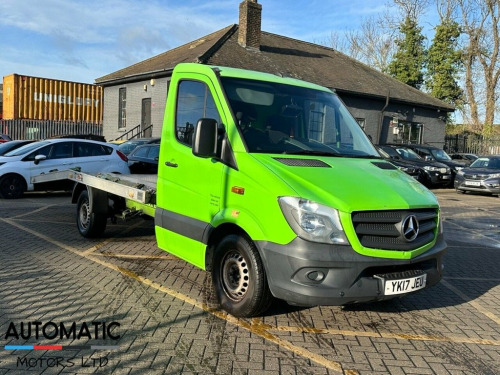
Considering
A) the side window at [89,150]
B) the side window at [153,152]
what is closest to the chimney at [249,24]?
the side window at [153,152]

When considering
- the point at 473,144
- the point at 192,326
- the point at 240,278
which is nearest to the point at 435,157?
the point at 240,278

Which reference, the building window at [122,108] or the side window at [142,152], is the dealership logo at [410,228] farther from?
the building window at [122,108]

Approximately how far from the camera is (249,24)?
907 inches

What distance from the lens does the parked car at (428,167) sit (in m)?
17.6

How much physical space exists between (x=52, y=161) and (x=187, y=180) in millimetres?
8651

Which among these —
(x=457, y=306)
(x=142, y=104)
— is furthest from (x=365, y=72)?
(x=457, y=306)

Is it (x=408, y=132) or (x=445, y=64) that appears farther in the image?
(x=445, y=64)

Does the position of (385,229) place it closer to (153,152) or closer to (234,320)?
(234,320)

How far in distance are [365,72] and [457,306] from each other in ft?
87.0

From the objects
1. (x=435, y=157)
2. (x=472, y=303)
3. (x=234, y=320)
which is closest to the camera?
(x=234, y=320)

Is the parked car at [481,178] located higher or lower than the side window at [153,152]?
lower

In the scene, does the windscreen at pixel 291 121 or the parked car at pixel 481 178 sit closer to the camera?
the windscreen at pixel 291 121

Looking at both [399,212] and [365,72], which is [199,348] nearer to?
[399,212]

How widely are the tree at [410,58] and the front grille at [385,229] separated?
36004 mm
